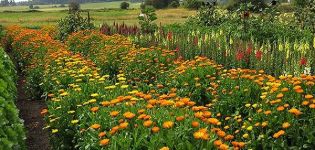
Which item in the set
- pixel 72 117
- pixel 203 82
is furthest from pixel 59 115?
pixel 203 82

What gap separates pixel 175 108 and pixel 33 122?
16.0 ft

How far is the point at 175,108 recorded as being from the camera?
4.70 metres

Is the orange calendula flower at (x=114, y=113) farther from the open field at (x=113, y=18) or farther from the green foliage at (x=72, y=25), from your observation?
the open field at (x=113, y=18)

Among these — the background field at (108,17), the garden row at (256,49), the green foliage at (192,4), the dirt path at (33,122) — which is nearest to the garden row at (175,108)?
the dirt path at (33,122)

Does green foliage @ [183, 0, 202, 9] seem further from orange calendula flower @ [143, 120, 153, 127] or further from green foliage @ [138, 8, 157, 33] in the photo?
orange calendula flower @ [143, 120, 153, 127]

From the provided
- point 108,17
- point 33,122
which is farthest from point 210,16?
point 108,17

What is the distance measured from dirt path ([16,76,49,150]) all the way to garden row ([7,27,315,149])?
80cm

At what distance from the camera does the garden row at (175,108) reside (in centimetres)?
406

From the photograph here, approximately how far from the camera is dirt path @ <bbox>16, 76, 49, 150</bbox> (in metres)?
7.48

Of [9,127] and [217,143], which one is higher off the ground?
[217,143]

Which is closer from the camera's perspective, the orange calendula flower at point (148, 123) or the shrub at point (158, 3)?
the orange calendula flower at point (148, 123)

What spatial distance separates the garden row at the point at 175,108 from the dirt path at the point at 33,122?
80 centimetres

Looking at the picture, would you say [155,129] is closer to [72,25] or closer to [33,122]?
[33,122]

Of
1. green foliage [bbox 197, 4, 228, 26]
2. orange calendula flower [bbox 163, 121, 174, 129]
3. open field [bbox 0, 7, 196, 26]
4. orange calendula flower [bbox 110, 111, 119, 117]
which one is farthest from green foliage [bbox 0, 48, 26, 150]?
open field [bbox 0, 7, 196, 26]
